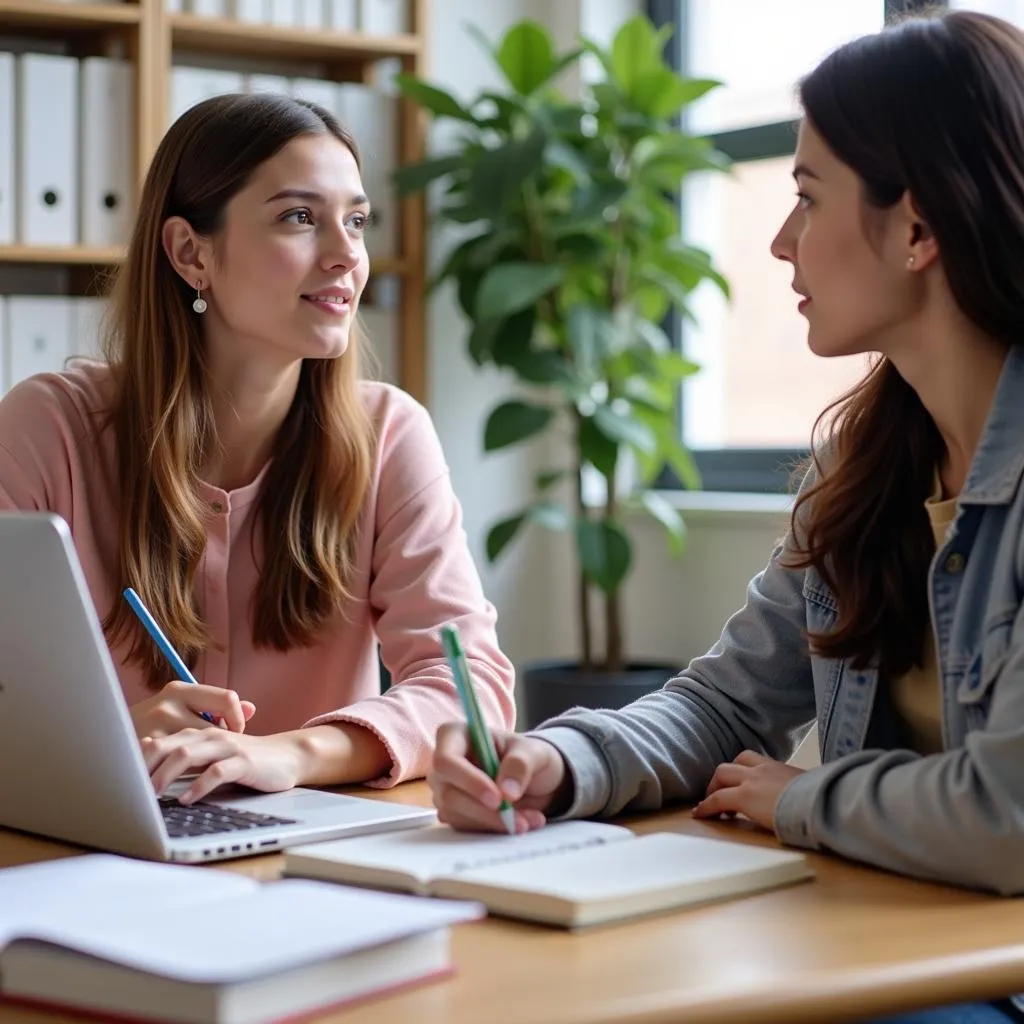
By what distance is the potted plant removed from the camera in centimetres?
332

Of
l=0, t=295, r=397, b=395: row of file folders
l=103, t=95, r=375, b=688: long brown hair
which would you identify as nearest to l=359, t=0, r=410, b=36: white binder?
l=0, t=295, r=397, b=395: row of file folders

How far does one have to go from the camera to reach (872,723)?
4.40 feet

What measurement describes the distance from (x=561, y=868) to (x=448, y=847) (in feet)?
0.37

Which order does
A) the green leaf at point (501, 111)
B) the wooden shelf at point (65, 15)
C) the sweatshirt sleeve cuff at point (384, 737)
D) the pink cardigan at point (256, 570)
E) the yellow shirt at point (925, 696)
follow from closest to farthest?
the yellow shirt at point (925, 696) → the sweatshirt sleeve cuff at point (384, 737) → the pink cardigan at point (256, 570) → the wooden shelf at point (65, 15) → the green leaf at point (501, 111)

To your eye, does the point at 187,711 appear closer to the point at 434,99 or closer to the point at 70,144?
the point at 70,144

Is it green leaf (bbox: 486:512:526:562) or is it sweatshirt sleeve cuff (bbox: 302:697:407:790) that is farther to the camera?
green leaf (bbox: 486:512:526:562)

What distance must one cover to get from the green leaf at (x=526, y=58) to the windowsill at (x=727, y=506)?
96 cm

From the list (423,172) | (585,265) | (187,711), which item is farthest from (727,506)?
(187,711)

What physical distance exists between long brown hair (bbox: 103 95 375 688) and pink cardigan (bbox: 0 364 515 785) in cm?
2

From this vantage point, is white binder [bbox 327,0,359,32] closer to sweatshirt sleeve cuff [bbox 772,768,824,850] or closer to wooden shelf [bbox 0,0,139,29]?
wooden shelf [bbox 0,0,139,29]

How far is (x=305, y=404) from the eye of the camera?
1.95 meters

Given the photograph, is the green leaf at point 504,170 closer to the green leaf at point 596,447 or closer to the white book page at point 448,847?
the green leaf at point 596,447

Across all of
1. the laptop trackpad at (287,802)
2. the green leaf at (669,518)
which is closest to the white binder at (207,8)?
the green leaf at (669,518)

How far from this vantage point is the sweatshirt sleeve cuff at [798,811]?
115cm
